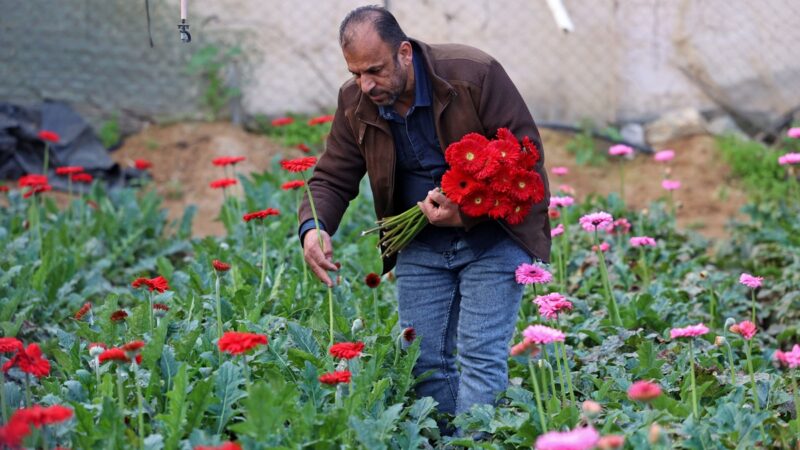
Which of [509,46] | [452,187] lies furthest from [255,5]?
[452,187]

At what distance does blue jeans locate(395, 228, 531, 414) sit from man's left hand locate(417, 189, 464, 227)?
20cm

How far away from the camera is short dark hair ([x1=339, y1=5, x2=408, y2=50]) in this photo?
3533 millimetres

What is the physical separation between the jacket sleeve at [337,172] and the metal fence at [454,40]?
5702mm

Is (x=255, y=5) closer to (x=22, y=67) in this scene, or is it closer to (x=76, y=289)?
(x=22, y=67)

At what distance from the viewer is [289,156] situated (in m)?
9.19

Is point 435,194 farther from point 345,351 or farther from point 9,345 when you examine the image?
point 9,345

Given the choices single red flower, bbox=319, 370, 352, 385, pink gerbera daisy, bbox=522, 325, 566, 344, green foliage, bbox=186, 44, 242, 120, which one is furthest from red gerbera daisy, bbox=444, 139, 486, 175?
green foliage, bbox=186, 44, 242, 120

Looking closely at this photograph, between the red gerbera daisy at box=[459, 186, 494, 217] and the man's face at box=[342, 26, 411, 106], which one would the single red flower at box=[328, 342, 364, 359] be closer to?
the red gerbera daisy at box=[459, 186, 494, 217]

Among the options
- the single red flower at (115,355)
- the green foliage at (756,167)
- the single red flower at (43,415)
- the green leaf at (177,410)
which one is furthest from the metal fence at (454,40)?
the single red flower at (43,415)

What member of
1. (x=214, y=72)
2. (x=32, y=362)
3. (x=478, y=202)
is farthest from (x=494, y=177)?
(x=214, y=72)

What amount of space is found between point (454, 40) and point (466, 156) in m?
6.27

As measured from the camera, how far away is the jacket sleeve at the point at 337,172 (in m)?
3.95

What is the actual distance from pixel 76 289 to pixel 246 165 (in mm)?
3427

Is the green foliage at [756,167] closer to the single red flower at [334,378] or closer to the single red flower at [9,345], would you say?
the single red flower at [334,378]
